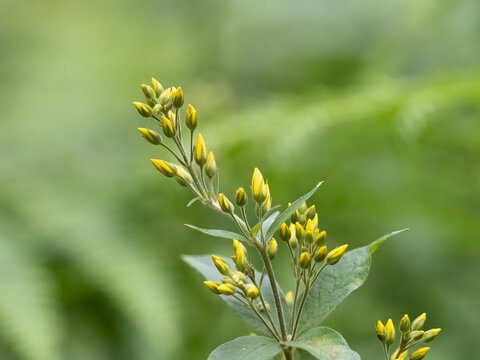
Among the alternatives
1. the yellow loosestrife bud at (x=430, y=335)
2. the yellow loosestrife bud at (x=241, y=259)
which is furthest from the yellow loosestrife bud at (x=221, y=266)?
the yellow loosestrife bud at (x=430, y=335)

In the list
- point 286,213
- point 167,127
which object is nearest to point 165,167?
point 167,127

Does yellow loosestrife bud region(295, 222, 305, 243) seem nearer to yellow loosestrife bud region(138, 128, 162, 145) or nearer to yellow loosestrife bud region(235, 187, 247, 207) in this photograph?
yellow loosestrife bud region(235, 187, 247, 207)

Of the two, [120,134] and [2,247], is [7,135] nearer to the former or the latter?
[120,134]

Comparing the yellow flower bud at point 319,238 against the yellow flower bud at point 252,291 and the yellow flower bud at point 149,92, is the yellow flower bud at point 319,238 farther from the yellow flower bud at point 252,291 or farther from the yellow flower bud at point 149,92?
the yellow flower bud at point 149,92

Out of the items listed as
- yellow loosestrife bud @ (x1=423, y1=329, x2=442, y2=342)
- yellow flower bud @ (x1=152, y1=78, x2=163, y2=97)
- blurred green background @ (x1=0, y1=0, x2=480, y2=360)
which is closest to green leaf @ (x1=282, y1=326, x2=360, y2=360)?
yellow loosestrife bud @ (x1=423, y1=329, x2=442, y2=342)

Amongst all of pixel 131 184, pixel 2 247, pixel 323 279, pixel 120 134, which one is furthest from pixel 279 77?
pixel 323 279

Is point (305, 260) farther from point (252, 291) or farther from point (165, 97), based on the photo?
point (165, 97)
